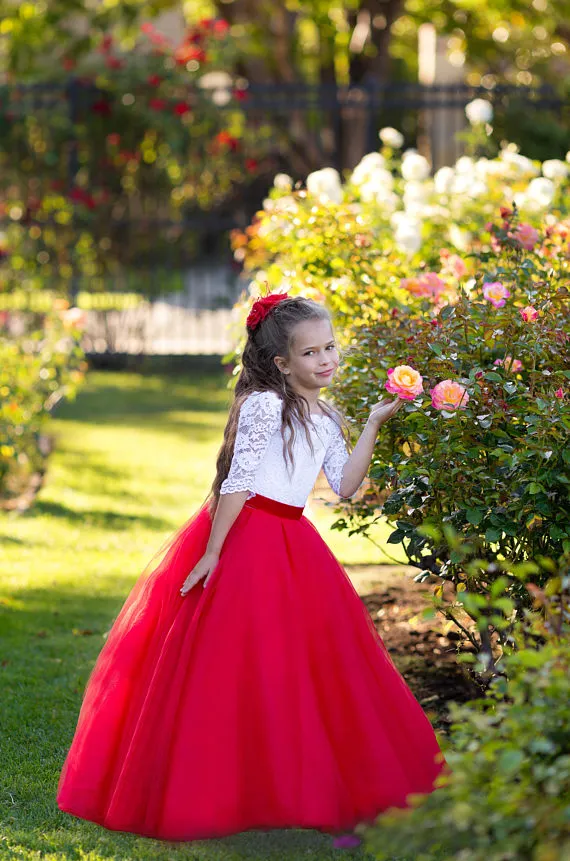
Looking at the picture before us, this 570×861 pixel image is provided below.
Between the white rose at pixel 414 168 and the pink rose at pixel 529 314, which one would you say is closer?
the pink rose at pixel 529 314

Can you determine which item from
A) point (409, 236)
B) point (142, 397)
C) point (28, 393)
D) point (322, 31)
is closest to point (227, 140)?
point (142, 397)

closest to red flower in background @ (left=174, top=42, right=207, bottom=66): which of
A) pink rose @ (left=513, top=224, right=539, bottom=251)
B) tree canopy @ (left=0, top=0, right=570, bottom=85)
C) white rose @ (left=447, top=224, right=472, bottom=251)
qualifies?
tree canopy @ (left=0, top=0, right=570, bottom=85)

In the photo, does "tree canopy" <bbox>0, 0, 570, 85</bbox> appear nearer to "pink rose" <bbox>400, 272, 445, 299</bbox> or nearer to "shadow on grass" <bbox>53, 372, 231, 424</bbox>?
"shadow on grass" <bbox>53, 372, 231, 424</bbox>

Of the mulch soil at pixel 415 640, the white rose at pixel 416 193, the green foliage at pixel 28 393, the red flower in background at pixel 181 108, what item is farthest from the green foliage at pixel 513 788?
the red flower in background at pixel 181 108

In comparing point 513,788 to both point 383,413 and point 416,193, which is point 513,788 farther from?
point 416,193

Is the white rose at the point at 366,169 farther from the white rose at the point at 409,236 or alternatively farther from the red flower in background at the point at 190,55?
the red flower in background at the point at 190,55

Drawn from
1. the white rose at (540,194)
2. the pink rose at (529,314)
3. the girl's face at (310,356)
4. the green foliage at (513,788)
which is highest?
the white rose at (540,194)

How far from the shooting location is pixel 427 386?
3.38m

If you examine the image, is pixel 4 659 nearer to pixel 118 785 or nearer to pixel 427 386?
pixel 118 785

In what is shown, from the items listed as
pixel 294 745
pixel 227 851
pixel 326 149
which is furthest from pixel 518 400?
pixel 326 149

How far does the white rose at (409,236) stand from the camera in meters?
5.30

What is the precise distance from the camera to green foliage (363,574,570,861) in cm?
185

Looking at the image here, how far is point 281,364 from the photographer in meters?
3.21

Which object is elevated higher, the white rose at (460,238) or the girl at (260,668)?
the white rose at (460,238)
